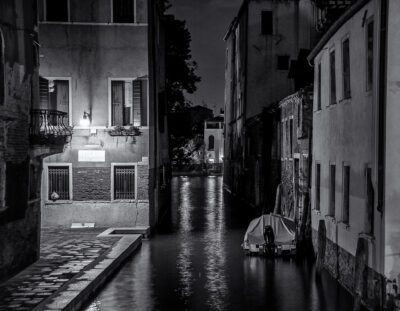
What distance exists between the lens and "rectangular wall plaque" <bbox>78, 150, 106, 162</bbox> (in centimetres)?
2597

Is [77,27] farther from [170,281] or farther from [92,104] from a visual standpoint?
[170,281]

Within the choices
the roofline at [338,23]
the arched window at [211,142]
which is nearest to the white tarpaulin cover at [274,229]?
the roofline at [338,23]

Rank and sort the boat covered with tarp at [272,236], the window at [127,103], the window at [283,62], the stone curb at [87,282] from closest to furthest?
the stone curb at [87,282] < the boat covered with tarp at [272,236] < the window at [127,103] < the window at [283,62]

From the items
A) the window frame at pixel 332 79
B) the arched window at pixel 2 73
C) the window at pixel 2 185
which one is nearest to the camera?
the arched window at pixel 2 73

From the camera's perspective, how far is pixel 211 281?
17.2 meters

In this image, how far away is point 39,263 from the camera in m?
18.0

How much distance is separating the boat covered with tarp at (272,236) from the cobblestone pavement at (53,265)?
4.67 metres

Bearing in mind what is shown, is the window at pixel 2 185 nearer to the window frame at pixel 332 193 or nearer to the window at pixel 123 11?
the window frame at pixel 332 193

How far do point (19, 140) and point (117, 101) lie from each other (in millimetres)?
9988

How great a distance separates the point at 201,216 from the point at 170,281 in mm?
16694

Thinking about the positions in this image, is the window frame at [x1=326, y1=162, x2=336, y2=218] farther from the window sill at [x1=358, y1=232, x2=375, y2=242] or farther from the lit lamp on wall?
the lit lamp on wall

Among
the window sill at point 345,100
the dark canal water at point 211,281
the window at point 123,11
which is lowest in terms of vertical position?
the dark canal water at point 211,281

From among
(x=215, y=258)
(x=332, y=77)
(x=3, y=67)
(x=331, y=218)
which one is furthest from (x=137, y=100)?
(x=3, y=67)

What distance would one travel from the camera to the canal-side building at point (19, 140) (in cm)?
1516
